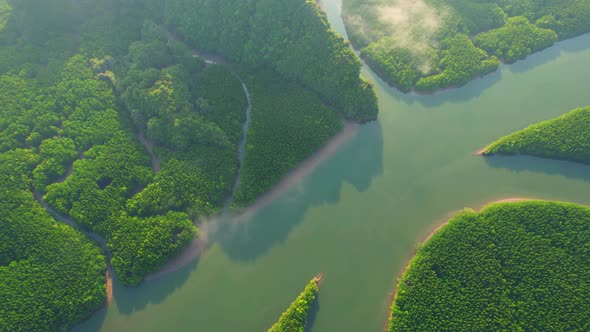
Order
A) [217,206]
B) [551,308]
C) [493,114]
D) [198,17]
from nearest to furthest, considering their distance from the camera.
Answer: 1. [551,308]
2. [217,206]
3. [493,114]
4. [198,17]

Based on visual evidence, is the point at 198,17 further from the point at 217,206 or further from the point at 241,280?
the point at 241,280

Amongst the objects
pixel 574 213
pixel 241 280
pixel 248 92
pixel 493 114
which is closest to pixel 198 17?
pixel 248 92

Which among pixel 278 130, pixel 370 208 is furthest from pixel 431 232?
pixel 278 130

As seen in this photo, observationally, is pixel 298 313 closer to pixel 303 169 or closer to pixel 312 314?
pixel 312 314

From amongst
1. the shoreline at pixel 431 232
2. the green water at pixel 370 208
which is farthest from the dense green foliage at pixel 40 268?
the shoreline at pixel 431 232

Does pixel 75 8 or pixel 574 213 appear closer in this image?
pixel 574 213
